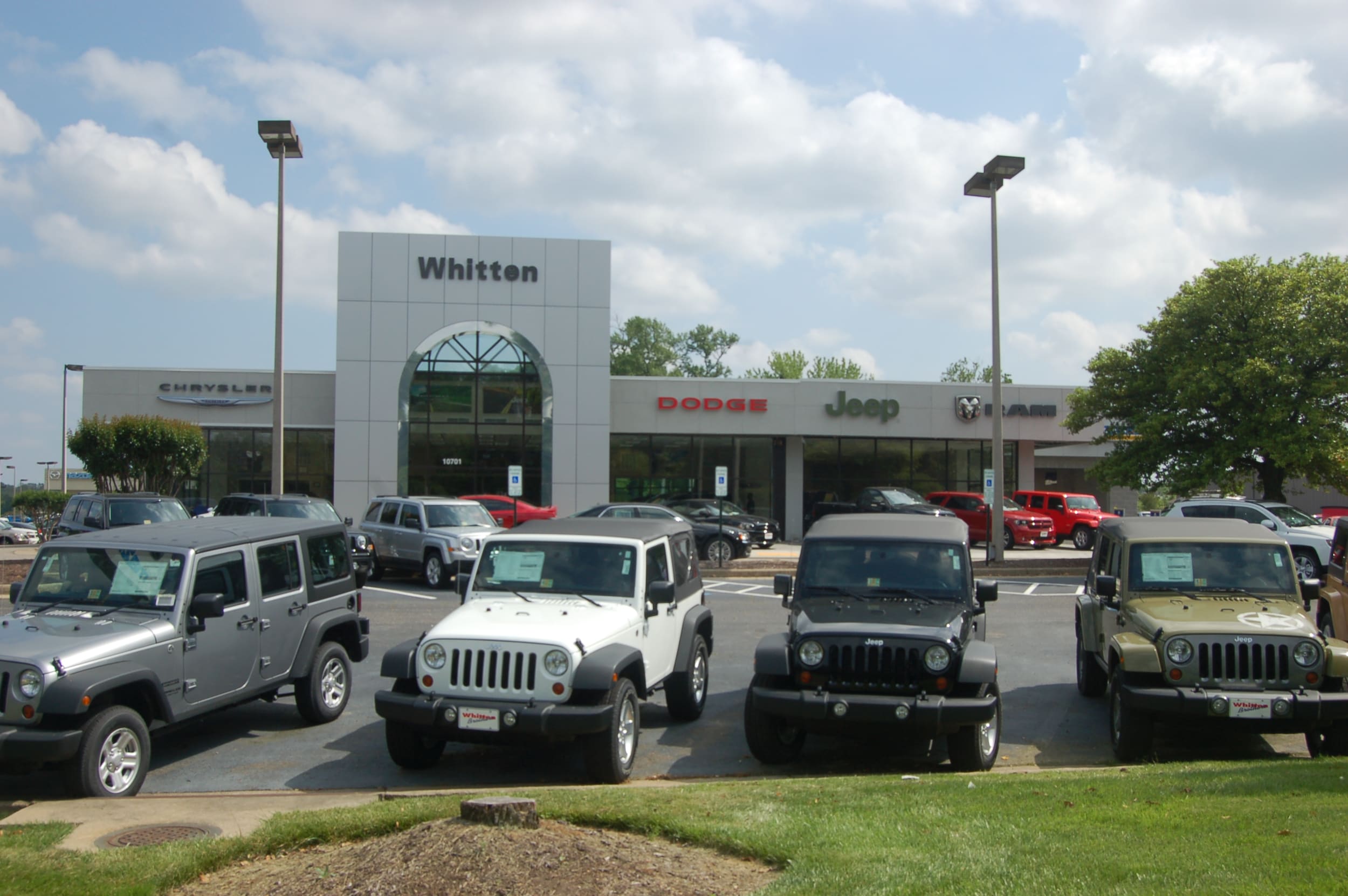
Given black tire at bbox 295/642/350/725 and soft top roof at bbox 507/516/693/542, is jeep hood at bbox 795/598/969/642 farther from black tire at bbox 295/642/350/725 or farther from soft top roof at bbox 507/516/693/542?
black tire at bbox 295/642/350/725

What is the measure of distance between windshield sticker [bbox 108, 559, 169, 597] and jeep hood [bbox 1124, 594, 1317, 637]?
7931mm

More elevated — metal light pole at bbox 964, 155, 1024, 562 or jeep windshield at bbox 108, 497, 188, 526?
metal light pole at bbox 964, 155, 1024, 562

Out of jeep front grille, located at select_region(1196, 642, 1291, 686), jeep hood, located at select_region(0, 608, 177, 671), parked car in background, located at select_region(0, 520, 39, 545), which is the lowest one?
parked car in background, located at select_region(0, 520, 39, 545)

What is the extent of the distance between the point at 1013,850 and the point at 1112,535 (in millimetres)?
6255

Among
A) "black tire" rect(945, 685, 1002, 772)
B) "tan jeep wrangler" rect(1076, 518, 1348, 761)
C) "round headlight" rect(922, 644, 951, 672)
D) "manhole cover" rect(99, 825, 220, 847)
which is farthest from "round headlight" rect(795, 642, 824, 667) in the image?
"manhole cover" rect(99, 825, 220, 847)

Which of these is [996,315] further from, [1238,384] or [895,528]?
[895,528]

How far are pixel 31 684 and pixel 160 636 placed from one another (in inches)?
37.7

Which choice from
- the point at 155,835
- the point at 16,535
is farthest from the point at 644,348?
the point at 155,835

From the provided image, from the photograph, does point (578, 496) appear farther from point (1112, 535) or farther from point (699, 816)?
point (699, 816)

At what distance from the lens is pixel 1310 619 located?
A: 29.3 ft

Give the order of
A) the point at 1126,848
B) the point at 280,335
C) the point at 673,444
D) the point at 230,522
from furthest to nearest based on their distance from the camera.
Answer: the point at 673,444
the point at 280,335
the point at 230,522
the point at 1126,848

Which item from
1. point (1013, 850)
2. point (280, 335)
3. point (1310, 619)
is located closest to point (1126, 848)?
point (1013, 850)

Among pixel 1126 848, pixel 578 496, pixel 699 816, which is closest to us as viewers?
pixel 1126 848

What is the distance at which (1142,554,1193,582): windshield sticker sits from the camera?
9.66m
